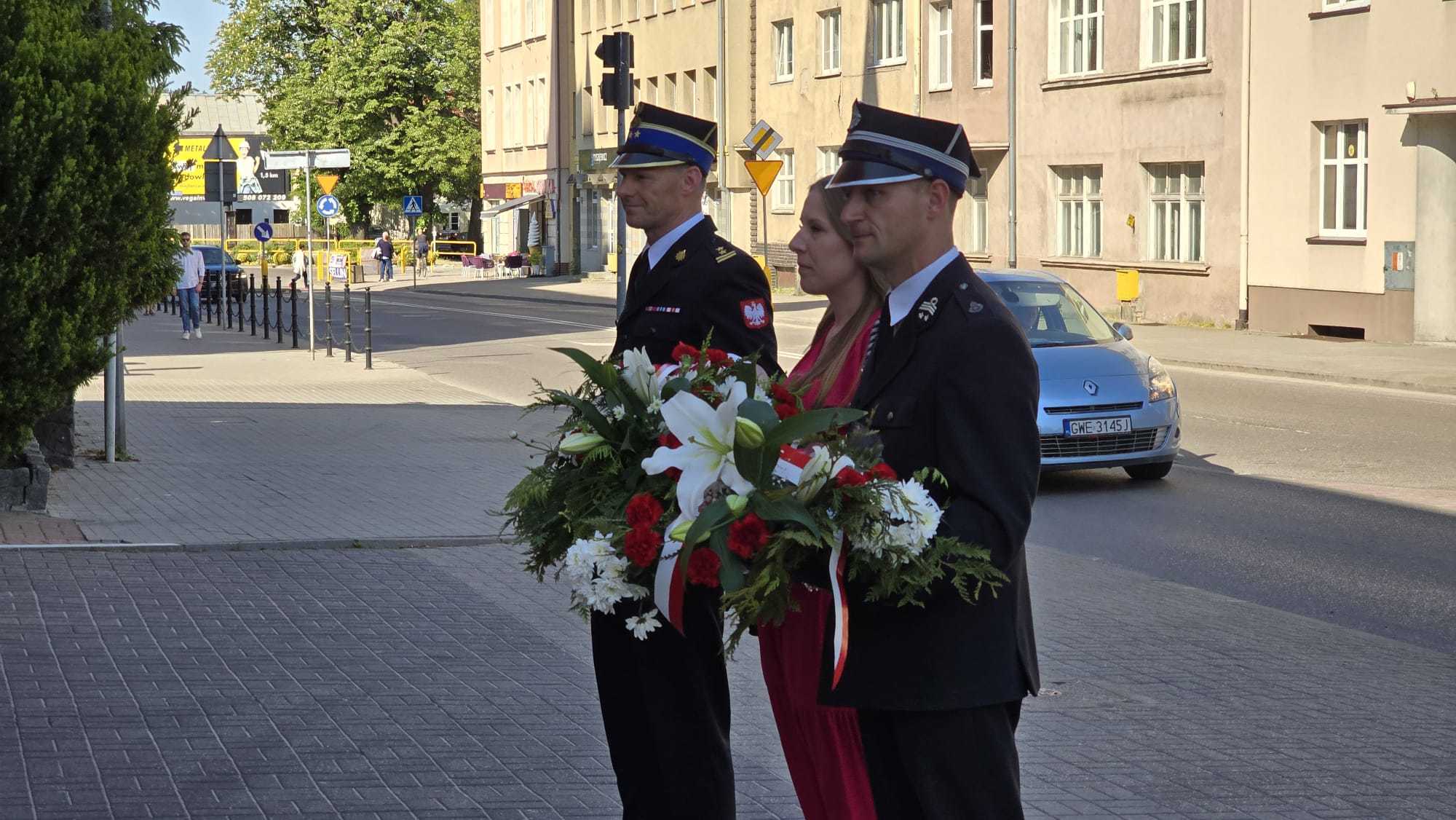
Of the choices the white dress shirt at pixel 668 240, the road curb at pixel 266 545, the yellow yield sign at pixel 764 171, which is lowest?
the road curb at pixel 266 545

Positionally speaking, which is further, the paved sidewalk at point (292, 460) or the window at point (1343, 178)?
the window at point (1343, 178)

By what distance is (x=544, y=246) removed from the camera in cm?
6450

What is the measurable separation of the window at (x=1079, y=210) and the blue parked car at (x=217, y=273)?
1565cm

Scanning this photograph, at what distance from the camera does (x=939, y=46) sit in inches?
1549

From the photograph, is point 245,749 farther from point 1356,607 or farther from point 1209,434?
point 1209,434

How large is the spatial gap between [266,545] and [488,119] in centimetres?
6672

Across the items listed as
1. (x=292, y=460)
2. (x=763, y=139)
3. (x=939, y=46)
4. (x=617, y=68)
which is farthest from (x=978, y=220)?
(x=292, y=460)

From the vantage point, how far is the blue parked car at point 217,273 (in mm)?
36156

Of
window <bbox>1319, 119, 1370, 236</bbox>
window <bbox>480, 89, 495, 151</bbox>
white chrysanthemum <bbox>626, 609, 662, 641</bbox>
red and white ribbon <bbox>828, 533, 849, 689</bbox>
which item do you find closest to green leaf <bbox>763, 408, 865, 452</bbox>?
red and white ribbon <bbox>828, 533, 849, 689</bbox>

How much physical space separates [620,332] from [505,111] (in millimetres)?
68394

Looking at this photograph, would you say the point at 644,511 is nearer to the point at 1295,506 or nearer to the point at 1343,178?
the point at 1295,506

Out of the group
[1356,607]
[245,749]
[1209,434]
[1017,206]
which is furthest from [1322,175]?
[245,749]

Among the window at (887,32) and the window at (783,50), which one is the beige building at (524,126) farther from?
the window at (887,32)

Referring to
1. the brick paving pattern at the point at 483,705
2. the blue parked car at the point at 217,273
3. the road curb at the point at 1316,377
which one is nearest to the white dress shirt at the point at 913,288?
the brick paving pattern at the point at 483,705
